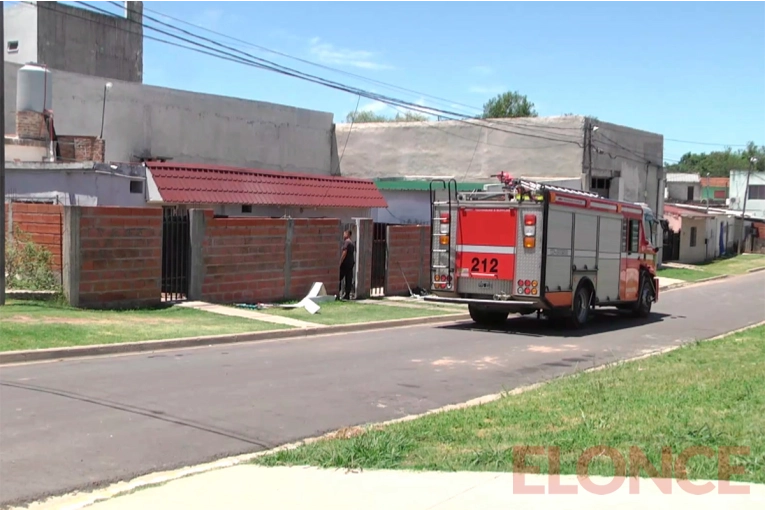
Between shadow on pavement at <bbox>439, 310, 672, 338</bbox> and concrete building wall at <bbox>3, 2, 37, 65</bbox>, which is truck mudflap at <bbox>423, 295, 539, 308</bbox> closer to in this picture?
shadow on pavement at <bbox>439, 310, 672, 338</bbox>

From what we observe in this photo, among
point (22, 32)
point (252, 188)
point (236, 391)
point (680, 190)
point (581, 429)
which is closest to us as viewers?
point (581, 429)

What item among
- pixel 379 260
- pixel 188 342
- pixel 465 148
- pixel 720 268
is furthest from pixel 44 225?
pixel 720 268

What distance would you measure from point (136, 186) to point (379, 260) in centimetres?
702

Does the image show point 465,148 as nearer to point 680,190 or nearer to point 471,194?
point 471,194

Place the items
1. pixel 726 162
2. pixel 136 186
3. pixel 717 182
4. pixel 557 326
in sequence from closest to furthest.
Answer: pixel 557 326, pixel 136 186, pixel 717 182, pixel 726 162

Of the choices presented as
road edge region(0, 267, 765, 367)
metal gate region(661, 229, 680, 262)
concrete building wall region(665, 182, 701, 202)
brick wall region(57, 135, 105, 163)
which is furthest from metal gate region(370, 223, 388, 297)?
concrete building wall region(665, 182, 701, 202)

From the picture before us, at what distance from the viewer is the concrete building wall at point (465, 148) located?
37062mm

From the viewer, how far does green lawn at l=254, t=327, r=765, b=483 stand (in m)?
6.70

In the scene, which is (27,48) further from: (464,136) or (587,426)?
(587,426)

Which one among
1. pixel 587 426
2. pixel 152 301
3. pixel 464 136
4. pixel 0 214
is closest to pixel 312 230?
pixel 152 301

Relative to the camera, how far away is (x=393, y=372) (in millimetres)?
12281

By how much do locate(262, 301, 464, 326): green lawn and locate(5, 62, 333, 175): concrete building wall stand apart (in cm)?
1493

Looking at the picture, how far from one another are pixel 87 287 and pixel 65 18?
3177 cm

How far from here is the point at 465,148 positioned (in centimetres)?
3975
